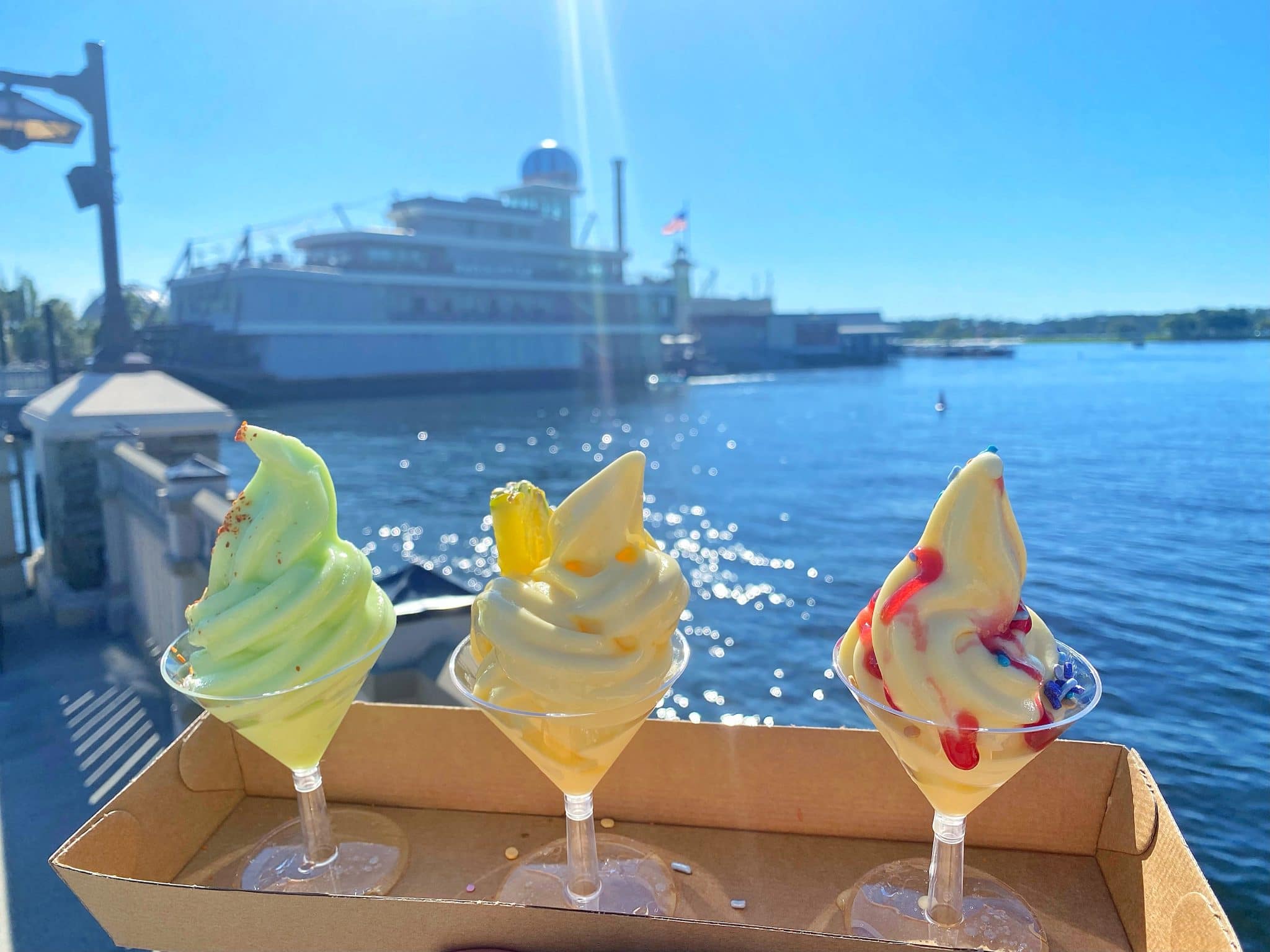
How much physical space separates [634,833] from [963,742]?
68 cm

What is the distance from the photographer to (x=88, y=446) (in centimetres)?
614

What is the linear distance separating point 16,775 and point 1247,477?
71.6ft

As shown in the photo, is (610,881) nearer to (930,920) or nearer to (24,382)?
(930,920)

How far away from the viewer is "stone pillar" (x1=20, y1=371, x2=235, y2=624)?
19.0ft

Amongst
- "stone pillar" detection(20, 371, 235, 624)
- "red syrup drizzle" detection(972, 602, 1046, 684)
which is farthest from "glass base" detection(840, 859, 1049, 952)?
"stone pillar" detection(20, 371, 235, 624)

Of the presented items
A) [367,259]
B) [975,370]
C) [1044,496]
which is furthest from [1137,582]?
[975,370]

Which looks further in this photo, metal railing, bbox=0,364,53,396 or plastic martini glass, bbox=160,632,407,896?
metal railing, bbox=0,364,53,396

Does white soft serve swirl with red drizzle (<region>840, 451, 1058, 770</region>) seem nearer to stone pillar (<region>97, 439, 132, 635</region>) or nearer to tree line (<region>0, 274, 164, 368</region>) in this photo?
stone pillar (<region>97, 439, 132, 635</region>)

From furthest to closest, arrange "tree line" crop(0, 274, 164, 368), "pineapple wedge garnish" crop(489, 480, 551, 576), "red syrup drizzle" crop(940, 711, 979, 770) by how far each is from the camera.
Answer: "tree line" crop(0, 274, 164, 368)
"pineapple wedge garnish" crop(489, 480, 551, 576)
"red syrup drizzle" crop(940, 711, 979, 770)

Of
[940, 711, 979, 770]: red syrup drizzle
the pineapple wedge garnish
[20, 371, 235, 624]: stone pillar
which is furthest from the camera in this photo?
[20, 371, 235, 624]: stone pillar

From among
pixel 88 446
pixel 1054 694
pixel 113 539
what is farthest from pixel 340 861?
pixel 88 446

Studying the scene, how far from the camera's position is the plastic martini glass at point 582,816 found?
1229 millimetres

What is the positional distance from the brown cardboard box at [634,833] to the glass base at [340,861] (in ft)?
0.11

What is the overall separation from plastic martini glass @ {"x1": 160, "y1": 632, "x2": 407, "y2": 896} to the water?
5.50m
